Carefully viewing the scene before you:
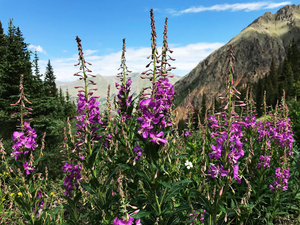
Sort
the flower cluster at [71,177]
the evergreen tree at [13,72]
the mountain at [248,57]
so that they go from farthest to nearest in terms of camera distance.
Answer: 1. the mountain at [248,57]
2. the evergreen tree at [13,72]
3. the flower cluster at [71,177]

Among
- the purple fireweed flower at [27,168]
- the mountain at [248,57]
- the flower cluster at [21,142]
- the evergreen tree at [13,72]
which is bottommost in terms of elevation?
the purple fireweed flower at [27,168]

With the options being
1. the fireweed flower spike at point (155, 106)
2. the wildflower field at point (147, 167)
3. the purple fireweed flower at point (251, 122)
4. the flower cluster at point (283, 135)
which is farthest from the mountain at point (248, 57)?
Answer: the fireweed flower spike at point (155, 106)

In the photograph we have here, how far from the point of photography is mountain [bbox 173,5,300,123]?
15462 cm

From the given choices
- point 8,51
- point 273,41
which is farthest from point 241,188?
point 273,41

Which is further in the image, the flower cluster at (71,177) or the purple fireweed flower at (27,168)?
the flower cluster at (71,177)

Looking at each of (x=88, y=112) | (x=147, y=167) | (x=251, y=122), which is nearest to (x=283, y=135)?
(x=251, y=122)

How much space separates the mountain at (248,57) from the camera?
15462cm

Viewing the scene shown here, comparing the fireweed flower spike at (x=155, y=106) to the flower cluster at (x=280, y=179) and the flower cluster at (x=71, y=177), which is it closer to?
the flower cluster at (x=71, y=177)

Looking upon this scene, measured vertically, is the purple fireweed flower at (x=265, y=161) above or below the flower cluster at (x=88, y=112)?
below

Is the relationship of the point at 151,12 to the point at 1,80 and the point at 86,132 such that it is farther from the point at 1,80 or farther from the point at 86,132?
the point at 1,80

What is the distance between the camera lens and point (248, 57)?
162 m

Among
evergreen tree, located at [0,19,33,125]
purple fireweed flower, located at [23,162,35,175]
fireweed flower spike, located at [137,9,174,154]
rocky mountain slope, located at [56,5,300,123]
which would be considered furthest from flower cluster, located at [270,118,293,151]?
rocky mountain slope, located at [56,5,300,123]

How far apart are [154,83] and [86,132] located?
4.43 ft

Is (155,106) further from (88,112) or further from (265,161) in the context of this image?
(265,161)
